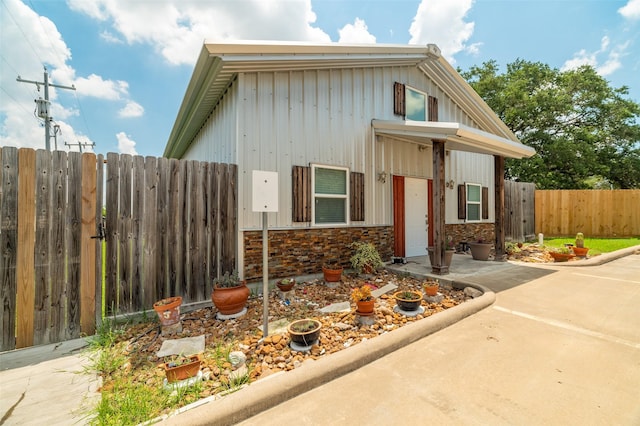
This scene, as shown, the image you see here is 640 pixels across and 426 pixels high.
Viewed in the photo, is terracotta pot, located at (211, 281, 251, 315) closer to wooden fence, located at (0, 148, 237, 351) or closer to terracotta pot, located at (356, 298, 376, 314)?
wooden fence, located at (0, 148, 237, 351)

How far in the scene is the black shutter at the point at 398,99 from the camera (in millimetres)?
6824

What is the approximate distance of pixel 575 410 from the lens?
184cm

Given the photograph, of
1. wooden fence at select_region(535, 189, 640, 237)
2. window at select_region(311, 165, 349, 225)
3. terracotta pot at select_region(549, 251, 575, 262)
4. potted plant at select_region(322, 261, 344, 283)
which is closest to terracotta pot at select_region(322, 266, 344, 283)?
potted plant at select_region(322, 261, 344, 283)

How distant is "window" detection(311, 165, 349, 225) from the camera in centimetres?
541

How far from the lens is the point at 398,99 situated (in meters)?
6.89

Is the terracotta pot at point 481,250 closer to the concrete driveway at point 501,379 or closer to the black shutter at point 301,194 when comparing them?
the concrete driveway at point 501,379

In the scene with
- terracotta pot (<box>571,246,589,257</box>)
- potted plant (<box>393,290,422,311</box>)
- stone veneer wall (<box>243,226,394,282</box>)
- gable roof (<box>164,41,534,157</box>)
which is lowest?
potted plant (<box>393,290,422,311</box>)

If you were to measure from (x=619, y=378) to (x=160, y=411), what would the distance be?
3746mm

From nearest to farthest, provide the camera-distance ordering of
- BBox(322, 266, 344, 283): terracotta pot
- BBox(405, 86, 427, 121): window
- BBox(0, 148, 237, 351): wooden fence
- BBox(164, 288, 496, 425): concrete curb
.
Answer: BBox(164, 288, 496, 425): concrete curb, BBox(0, 148, 237, 351): wooden fence, BBox(322, 266, 344, 283): terracotta pot, BBox(405, 86, 427, 121): window

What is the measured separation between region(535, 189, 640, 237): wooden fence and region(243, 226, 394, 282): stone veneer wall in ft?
34.4

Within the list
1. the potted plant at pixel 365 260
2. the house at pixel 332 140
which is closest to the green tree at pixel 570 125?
the house at pixel 332 140

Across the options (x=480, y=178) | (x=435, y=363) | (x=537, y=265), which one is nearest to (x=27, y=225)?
(x=435, y=363)

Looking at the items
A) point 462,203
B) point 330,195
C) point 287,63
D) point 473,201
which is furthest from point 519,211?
point 287,63

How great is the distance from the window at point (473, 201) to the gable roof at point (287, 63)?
221cm
